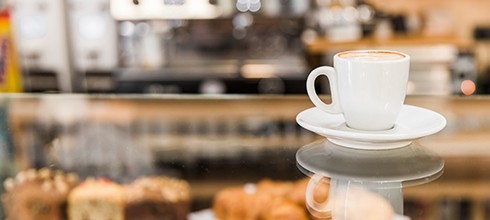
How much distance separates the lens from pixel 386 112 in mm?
959

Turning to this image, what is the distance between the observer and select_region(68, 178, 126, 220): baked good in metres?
0.80

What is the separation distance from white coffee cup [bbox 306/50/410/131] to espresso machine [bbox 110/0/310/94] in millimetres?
2415

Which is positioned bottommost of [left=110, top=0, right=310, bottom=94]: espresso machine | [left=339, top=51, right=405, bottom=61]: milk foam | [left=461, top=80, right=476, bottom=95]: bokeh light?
[left=461, top=80, right=476, bottom=95]: bokeh light

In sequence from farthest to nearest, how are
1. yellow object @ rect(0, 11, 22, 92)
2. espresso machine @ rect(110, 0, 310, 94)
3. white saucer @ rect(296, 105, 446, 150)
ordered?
espresso machine @ rect(110, 0, 310, 94) → yellow object @ rect(0, 11, 22, 92) → white saucer @ rect(296, 105, 446, 150)

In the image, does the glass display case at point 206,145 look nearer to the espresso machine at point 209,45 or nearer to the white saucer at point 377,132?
the white saucer at point 377,132

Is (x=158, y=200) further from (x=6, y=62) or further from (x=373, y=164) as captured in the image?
(x=6, y=62)

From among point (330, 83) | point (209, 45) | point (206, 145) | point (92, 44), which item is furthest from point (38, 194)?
point (209, 45)

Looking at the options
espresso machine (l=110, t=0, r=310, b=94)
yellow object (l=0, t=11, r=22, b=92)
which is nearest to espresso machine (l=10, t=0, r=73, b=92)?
espresso machine (l=110, t=0, r=310, b=94)

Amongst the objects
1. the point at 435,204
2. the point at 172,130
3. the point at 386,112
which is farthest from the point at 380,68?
the point at 172,130

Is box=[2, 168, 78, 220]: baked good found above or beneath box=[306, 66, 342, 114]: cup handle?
beneath

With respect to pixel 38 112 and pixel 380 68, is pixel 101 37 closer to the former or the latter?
pixel 38 112

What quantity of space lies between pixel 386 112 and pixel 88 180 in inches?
17.9

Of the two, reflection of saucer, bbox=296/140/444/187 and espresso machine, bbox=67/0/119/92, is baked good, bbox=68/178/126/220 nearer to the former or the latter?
reflection of saucer, bbox=296/140/444/187

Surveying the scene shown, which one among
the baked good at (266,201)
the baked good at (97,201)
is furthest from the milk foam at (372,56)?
the baked good at (97,201)
